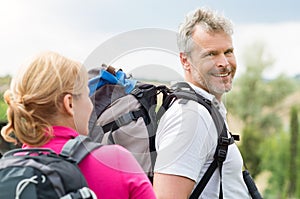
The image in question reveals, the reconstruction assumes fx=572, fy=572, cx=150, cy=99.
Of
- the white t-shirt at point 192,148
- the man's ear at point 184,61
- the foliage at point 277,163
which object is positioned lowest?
the foliage at point 277,163

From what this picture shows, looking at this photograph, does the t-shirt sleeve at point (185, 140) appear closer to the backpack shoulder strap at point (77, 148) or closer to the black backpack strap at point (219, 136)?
the black backpack strap at point (219, 136)

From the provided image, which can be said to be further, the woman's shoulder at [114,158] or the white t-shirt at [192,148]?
the white t-shirt at [192,148]

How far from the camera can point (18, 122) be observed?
1.43 metres

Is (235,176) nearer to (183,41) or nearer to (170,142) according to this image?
(170,142)

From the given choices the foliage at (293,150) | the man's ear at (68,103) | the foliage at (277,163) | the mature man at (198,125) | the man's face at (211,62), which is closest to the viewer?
the man's ear at (68,103)

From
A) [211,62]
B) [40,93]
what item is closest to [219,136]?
[211,62]

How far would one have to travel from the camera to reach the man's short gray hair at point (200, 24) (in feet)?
7.28

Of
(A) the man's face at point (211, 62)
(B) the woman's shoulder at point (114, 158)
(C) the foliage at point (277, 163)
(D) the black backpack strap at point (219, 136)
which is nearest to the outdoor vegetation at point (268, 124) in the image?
(C) the foliage at point (277, 163)

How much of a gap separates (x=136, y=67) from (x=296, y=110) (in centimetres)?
1691

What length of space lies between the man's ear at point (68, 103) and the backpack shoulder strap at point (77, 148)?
70 mm

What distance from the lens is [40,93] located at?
1403 millimetres

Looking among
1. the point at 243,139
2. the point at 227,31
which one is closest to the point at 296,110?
the point at 243,139

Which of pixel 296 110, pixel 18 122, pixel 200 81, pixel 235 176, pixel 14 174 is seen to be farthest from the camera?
pixel 296 110

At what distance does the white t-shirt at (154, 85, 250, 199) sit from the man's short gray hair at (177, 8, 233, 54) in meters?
→ 0.37
